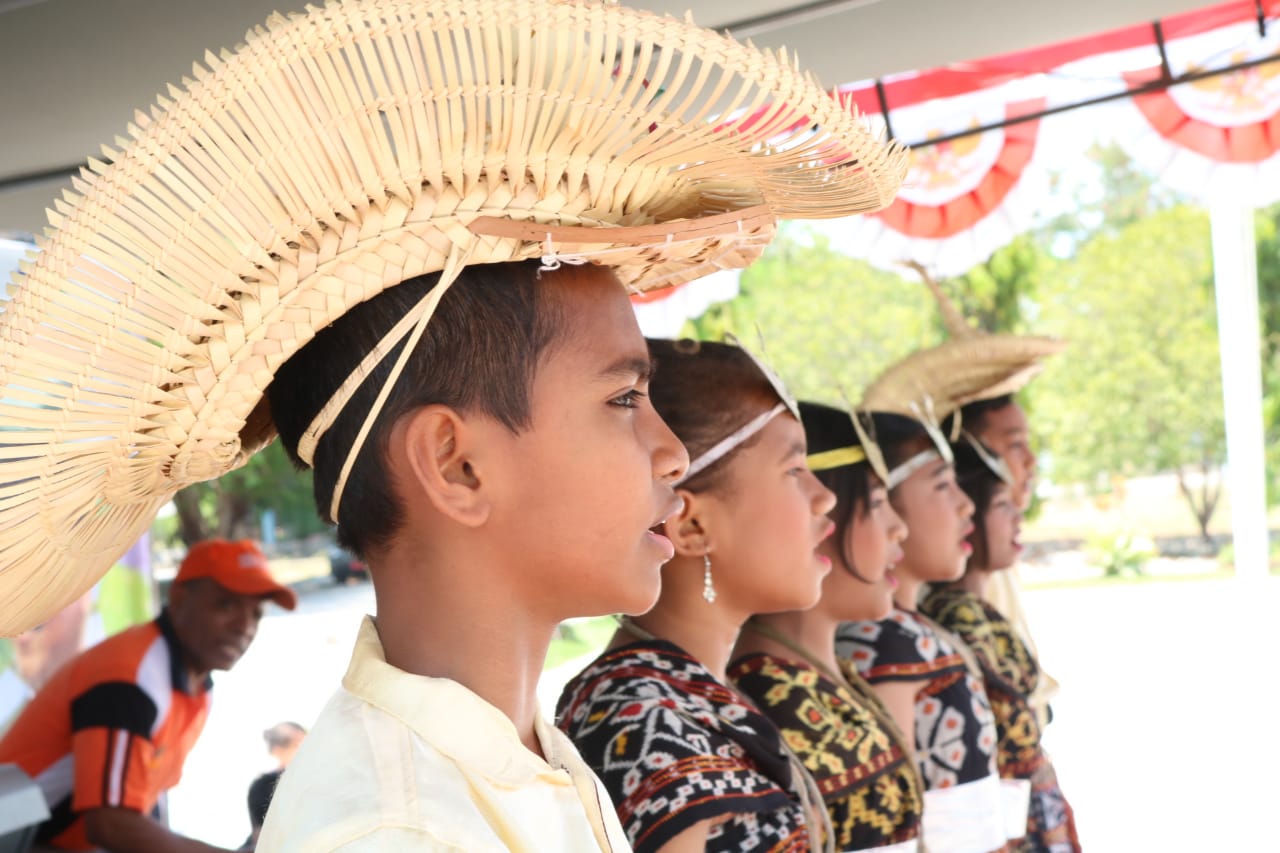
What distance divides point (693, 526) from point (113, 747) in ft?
6.82

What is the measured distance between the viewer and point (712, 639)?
7.07 feet

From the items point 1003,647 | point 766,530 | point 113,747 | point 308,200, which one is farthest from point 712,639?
point 113,747

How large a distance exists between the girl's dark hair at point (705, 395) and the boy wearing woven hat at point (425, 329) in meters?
0.85

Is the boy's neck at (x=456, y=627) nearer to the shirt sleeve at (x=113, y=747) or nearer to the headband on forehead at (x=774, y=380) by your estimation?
the headband on forehead at (x=774, y=380)

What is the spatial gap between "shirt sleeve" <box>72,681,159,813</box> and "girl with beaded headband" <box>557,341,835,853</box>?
1.89m

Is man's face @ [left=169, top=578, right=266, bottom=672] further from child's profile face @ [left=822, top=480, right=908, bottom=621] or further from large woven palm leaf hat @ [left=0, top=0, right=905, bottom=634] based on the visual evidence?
large woven palm leaf hat @ [left=0, top=0, right=905, bottom=634]

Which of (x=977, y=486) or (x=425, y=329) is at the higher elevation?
(x=425, y=329)

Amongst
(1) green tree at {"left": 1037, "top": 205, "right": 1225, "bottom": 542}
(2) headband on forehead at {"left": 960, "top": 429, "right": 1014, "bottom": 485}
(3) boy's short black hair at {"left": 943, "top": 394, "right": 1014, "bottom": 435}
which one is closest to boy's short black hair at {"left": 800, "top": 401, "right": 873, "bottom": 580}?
(2) headband on forehead at {"left": 960, "top": 429, "right": 1014, "bottom": 485}

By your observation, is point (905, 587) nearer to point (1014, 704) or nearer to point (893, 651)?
point (1014, 704)

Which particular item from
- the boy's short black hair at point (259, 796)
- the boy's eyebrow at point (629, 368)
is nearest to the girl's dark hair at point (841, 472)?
the boy's eyebrow at point (629, 368)

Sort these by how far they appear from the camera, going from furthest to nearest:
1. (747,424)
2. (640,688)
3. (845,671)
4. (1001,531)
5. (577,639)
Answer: (577,639), (1001,531), (845,671), (747,424), (640,688)

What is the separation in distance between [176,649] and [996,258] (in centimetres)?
1425

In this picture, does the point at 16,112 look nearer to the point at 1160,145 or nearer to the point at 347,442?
the point at 347,442

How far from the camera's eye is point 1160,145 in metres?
4.35
